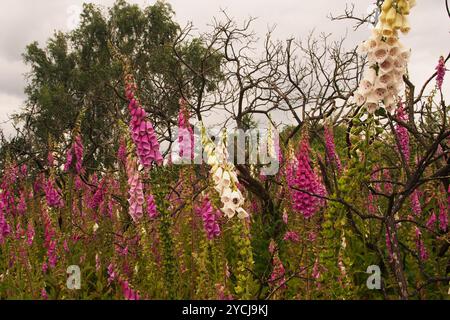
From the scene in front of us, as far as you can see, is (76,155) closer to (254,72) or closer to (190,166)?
(190,166)

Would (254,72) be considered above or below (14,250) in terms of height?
above

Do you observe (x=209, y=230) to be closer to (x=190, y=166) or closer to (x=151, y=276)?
(x=151, y=276)

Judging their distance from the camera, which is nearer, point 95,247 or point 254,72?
point 95,247

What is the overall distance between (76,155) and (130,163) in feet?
4.90

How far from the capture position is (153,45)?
118 ft

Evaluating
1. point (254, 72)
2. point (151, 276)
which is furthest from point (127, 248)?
point (254, 72)

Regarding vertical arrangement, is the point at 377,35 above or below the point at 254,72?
below

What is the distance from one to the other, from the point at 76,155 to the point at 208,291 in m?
2.71

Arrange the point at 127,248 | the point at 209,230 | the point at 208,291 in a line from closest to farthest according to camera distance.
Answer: the point at 208,291 → the point at 209,230 → the point at 127,248
